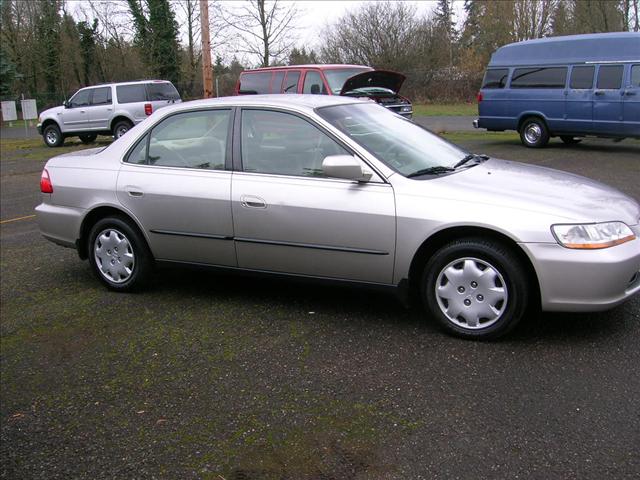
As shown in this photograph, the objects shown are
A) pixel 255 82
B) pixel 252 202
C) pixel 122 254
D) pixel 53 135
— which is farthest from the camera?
pixel 53 135

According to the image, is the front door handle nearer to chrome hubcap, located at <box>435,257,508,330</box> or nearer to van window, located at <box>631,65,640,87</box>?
chrome hubcap, located at <box>435,257,508,330</box>

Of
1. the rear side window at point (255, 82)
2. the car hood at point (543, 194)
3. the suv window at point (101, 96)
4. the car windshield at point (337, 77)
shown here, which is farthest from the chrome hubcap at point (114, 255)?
the suv window at point (101, 96)

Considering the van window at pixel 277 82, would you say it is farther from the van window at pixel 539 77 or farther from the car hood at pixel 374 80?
the van window at pixel 539 77

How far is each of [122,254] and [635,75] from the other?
11466 mm

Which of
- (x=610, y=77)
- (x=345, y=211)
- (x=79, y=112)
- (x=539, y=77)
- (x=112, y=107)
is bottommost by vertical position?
(x=345, y=211)

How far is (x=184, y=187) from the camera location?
4707mm

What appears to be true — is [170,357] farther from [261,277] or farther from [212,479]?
[212,479]

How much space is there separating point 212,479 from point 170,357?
A: 1.35 meters

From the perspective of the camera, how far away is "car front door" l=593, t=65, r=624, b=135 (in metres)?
12.9

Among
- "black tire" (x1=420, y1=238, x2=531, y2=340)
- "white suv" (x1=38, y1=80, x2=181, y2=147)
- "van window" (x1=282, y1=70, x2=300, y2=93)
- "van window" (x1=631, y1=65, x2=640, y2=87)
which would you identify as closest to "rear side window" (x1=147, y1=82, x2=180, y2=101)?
"white suv" (x1=38, y1=80, x2=181, y2=147)

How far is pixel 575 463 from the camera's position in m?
2.64

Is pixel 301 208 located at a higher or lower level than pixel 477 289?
higher

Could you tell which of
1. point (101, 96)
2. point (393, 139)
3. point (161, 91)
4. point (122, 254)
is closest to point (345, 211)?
point (393, 139)

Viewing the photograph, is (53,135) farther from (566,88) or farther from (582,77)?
(582,77)
